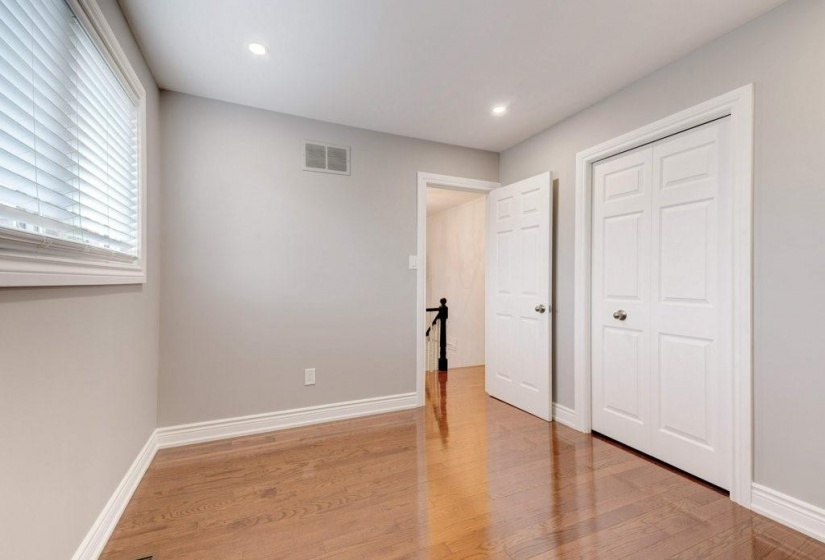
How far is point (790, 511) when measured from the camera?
1.65 metres

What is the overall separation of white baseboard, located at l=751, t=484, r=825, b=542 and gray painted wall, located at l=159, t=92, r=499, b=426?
228 centimetres

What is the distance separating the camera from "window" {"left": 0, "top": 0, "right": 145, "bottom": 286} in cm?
97

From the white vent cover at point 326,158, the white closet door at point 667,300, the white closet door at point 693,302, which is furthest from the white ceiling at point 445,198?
the white closet door at point 693,302

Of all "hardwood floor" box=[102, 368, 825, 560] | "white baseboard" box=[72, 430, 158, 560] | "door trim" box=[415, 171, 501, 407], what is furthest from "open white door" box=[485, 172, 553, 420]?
"white baseboard" box=[72, 430, 158, 560]

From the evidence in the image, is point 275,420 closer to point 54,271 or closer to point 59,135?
point 54,271

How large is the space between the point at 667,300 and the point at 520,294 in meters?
1.17

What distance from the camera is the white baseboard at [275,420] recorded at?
8.14ft

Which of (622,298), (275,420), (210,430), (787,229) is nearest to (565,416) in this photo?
(622,298)

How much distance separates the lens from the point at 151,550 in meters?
1.51

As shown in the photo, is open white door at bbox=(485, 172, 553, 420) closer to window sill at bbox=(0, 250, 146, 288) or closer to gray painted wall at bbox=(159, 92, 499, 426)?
gray painted wall at bbox=(159, 92, 499, 426)

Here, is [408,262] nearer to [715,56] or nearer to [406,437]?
[406,437]

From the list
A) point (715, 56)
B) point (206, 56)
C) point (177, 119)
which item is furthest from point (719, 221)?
point (177, 119)

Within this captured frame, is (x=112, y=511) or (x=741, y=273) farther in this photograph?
(x=741, y=273)

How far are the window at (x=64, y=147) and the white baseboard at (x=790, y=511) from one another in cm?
A: 306
